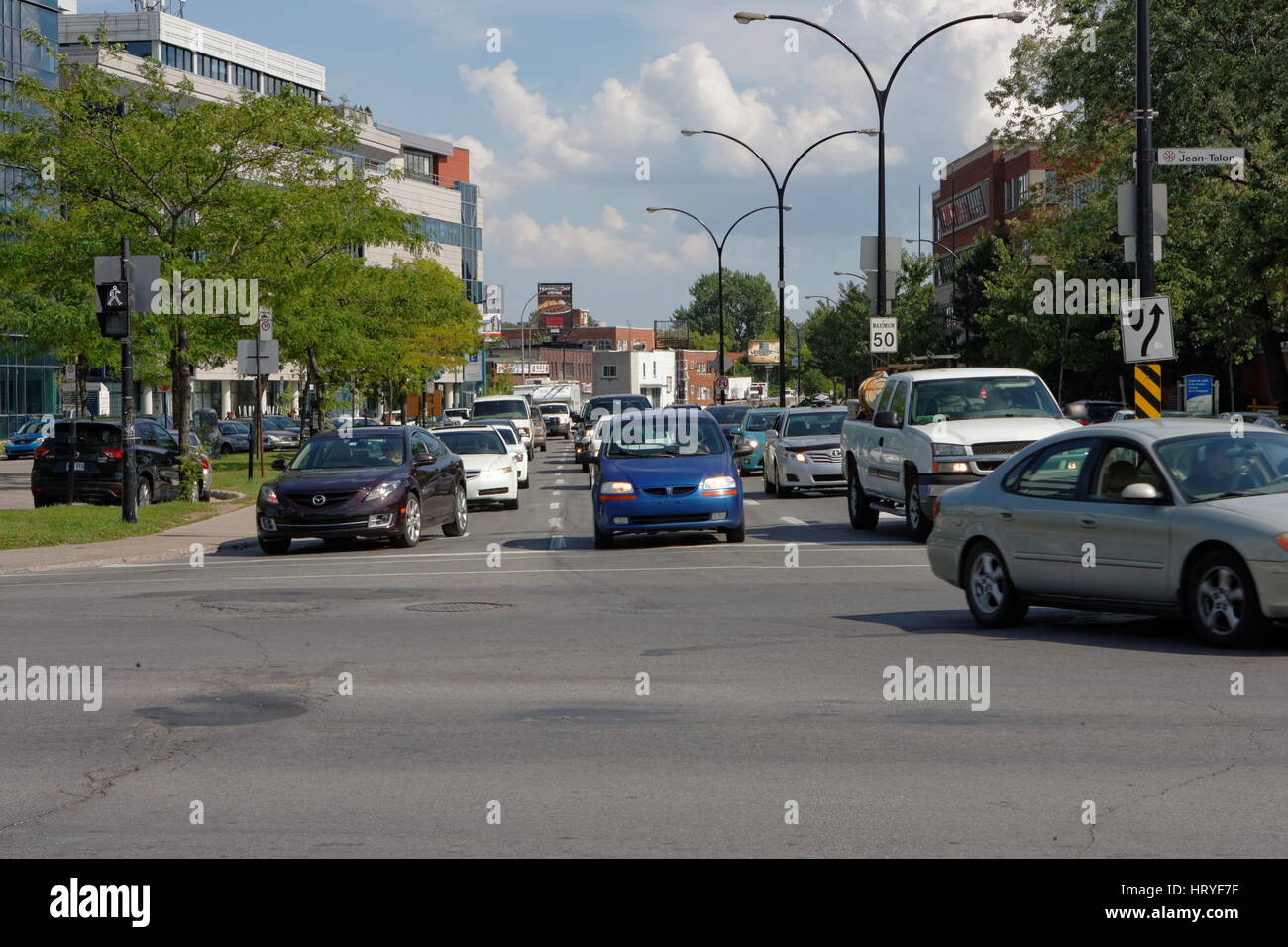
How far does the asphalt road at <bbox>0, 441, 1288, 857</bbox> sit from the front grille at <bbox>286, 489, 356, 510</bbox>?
5885 millimetres

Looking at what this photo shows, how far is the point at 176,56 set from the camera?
96.4 meters

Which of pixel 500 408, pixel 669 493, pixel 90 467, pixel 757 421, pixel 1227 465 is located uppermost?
pixel 500 408

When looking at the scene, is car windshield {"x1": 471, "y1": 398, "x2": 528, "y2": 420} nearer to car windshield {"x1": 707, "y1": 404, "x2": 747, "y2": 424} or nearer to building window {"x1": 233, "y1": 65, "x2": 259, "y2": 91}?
car windshield {"x1": 707, "y1": 404, "x2": 747, "y2": 424}

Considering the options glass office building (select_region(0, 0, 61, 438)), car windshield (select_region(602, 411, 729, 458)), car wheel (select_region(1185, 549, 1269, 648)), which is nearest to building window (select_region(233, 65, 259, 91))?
glass office building (select_region(0, 0, 61, 438))

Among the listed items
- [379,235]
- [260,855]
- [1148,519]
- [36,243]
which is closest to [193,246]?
[36,243]

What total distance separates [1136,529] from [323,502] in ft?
41.2

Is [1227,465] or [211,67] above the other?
[211,67]

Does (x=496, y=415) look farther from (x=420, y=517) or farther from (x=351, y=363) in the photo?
(x=420, y=517)

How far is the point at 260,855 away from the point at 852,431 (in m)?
17.8

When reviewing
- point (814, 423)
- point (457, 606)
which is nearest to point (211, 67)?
point (814, 423)

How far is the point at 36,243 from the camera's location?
32938 millimetres

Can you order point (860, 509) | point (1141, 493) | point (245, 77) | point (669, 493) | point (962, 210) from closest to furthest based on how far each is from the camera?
point (1141, 493) → point (669, 493) → point (860, 509) → point (245, 77) → point (962, 210)

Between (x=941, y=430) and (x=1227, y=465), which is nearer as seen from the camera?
(x=1227, y=465)

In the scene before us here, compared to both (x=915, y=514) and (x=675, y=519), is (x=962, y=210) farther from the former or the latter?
(x=675, y=519)
